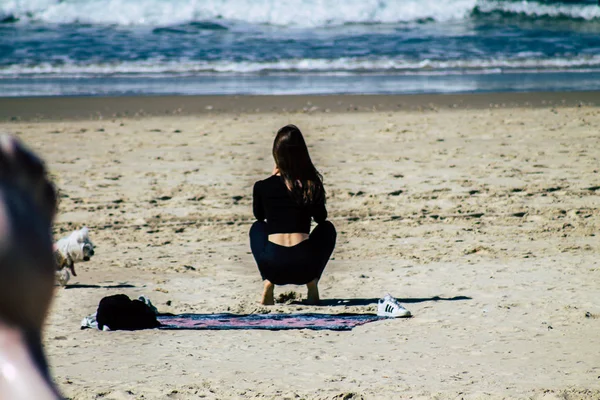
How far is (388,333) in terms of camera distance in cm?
424

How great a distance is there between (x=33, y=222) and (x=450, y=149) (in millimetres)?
9091

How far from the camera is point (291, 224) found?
5016mm

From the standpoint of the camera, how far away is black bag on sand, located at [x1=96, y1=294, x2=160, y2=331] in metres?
4.28

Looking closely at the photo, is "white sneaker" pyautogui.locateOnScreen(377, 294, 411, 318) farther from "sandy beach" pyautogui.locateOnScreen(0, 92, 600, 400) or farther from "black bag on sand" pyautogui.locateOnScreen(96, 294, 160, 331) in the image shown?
"black bag on sand" pyautogui.locateOnScreen(96, 294, 160, 331)

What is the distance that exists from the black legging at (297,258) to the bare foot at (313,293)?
0.03 m

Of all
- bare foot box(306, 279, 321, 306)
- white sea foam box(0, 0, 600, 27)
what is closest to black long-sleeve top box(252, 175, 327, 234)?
bare foot box(306, 279, 321, 306)

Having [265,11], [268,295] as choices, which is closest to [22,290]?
[268,295]

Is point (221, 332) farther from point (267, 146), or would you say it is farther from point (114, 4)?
point (114, 4)

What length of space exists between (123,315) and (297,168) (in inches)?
53.1

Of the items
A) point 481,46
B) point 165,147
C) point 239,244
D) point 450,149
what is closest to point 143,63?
point 481,46

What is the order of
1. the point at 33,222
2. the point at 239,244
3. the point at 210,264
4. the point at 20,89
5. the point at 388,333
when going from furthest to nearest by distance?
1. the point at 20,89
2. the point at 239,244
3. the point at 210,264
4. the point at 388,333
5. the point at 33,222

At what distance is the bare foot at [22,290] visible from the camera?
2.04 ft

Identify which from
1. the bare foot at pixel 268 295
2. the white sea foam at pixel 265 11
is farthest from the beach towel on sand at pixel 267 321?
the white sea foam at pixel 265 11

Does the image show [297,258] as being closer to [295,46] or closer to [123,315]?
[123,315]
